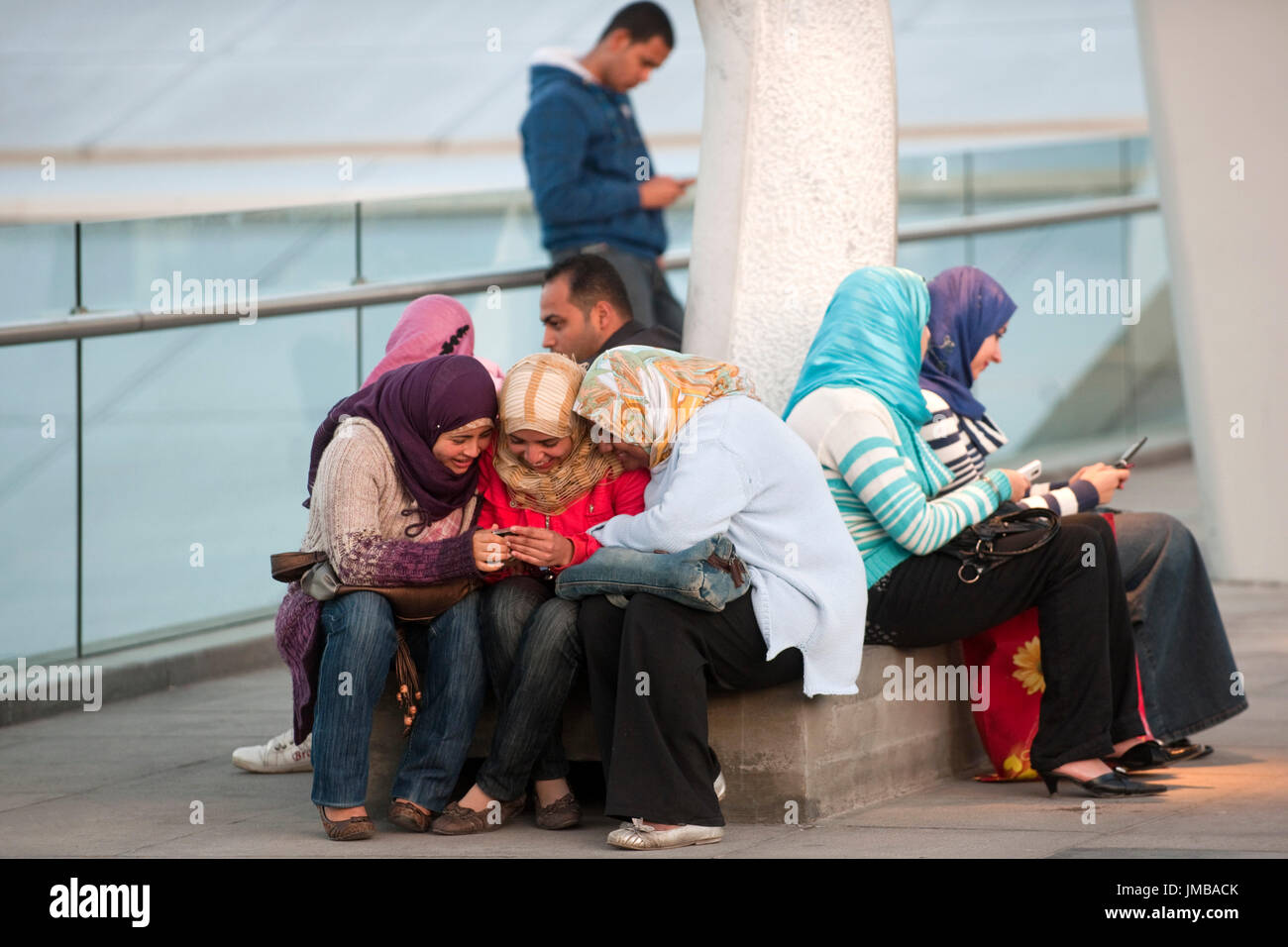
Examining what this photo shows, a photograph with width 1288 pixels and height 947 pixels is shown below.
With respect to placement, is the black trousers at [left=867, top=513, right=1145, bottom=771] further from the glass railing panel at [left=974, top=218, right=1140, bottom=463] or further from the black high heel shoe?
the glass railing panel at [left=974, top=218, right=1140, bottom=463]

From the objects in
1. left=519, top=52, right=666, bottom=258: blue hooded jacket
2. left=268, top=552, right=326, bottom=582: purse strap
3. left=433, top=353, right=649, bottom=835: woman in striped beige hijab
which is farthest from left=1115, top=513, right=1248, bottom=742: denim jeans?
left=519, top=52, right=666, bottom=258: blue hooded jacket

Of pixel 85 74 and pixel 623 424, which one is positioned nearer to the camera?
pixel 623 424

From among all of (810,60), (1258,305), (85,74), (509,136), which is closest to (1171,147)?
(1258,305)

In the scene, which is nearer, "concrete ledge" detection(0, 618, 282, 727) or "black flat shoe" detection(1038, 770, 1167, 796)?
"black flat shoe" detection(1038, 770, 1167, 796)

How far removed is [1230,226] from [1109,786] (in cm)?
341

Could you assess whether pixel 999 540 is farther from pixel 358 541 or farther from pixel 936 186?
pixel 936 186

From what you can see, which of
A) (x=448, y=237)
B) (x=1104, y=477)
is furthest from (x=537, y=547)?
(x=448, y=237)

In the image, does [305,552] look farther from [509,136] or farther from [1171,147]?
[509,136]

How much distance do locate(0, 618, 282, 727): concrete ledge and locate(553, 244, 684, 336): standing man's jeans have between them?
1671 millimetres

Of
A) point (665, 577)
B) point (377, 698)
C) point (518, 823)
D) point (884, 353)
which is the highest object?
point (884, 353)

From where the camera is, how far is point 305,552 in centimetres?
385

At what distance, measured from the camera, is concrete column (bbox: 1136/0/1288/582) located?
6.55 m

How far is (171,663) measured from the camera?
5.68 metres

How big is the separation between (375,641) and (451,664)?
0.61ft
